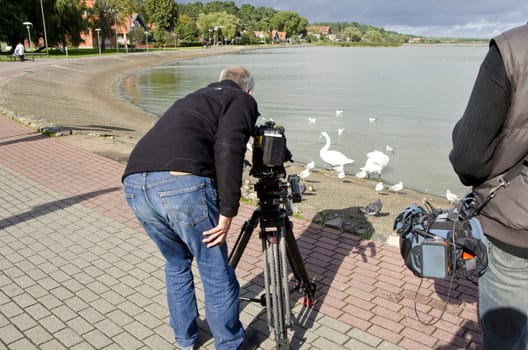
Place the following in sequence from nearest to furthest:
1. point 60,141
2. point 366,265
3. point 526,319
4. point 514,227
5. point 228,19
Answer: point 514,227 < point 526,319 < point 366,265 < point 60,141 < point 228,19

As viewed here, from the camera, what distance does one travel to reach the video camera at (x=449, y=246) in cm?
211

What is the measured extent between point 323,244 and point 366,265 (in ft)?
1.95

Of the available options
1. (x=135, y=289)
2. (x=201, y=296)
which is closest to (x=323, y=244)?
(x=201, y=296)

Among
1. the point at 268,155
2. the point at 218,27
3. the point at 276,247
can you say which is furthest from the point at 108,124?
the point at 218,27

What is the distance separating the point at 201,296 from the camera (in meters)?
4.05

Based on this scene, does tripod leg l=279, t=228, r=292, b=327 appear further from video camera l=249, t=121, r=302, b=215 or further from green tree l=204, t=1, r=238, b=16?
green tree l=204, t=1, r=238, b=16

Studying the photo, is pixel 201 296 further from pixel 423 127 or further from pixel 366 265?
pixel 423 127

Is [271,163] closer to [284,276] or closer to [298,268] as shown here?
[284,276]

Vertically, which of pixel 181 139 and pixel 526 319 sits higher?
pixel 181 139

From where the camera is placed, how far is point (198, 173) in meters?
2.60

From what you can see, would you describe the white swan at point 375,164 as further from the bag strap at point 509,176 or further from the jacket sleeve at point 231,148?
the bag strap at point 509,176

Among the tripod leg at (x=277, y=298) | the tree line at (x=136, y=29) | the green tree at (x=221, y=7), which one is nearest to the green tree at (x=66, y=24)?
the tree line at (x=136, y=29)

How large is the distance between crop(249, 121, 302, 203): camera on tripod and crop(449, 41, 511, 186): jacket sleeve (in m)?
1.05

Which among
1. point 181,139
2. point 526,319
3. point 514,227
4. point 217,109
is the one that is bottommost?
point 526,319
